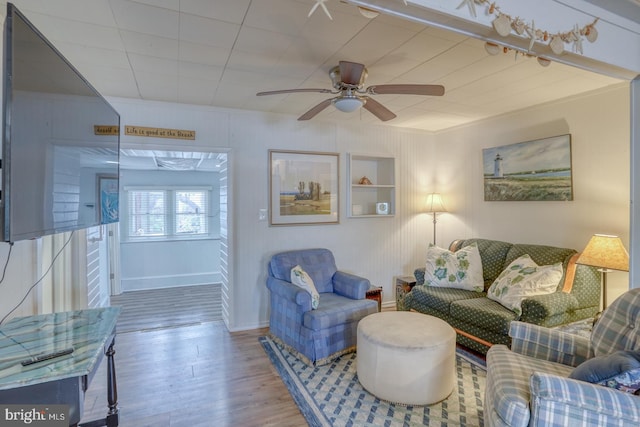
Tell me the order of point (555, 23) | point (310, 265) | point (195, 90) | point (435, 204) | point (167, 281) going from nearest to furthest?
point (555, 23) → point (195, 90) → point (310, 265) → point (435, 204) → point (167, 281)

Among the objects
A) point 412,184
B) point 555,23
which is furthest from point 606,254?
point 412,184

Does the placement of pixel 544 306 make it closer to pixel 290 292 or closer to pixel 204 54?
pixel 290 292

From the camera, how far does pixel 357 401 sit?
2.24 metres

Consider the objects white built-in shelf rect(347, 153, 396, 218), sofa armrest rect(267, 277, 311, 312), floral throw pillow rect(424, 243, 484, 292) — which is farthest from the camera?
white built-in shelf rect(347, 153, 396, 218)

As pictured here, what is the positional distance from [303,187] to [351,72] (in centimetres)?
194

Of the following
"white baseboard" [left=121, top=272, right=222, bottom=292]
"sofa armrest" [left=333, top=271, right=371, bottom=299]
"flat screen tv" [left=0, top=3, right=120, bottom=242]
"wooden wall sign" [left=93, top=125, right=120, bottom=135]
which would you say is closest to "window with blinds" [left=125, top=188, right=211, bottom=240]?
"white baseboard" [left=121, top=272, right=222, bottom=292]

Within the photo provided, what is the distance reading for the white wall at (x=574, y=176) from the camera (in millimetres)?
2777

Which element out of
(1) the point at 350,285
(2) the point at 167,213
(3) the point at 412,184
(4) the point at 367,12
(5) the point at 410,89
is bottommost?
(1) the point at 350,285

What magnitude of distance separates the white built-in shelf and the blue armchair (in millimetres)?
1020

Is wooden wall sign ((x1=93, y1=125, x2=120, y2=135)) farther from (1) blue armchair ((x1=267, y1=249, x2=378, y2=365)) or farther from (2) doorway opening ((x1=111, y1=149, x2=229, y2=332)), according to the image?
(2) doorway opening ((x1=111, y1=149, x2=229, y2=332))

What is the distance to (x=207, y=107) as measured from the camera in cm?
344

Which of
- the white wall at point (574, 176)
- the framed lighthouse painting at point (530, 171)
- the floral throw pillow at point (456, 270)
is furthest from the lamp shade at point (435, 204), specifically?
the floral throw pillow at point (456, 270)

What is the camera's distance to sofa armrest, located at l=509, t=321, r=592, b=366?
6.23ft

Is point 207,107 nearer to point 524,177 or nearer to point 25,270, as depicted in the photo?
point 25,270
